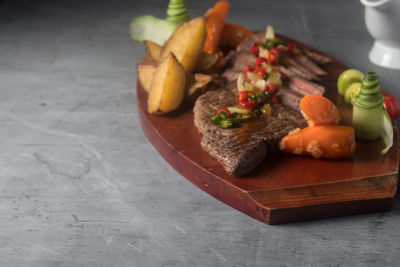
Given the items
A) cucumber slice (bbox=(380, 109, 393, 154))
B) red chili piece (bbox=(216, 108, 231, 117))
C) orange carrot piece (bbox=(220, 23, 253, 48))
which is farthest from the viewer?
orange carrot piece (bbox=(220, 23, 253, 48))

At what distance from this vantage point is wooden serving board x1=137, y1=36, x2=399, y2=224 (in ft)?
9.68

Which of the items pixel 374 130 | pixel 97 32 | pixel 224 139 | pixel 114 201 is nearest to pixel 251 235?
pixel 224 139

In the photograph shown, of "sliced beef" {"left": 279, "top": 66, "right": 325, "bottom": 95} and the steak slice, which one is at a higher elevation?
"sliced beef" {"left": 279, "top": 66, "right": 325, "bottom": 95}

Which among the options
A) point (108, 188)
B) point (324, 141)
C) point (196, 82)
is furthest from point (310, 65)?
point (108, 188)

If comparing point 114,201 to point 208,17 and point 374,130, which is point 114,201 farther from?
point 208,17

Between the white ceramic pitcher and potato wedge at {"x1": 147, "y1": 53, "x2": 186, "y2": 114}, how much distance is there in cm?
173

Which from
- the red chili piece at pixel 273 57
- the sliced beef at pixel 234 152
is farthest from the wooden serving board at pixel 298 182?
the red chili piece at pixel 273 57

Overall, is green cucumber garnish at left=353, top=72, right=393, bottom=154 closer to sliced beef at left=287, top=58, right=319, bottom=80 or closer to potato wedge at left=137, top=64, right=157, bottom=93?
A: sliced beef at left=287, top=58, right=319, bottom=80

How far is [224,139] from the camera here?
328 cm

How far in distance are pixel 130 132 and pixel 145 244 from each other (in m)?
1.25

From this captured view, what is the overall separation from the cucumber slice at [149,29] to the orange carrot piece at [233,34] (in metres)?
0.57

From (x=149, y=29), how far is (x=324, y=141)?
205cm

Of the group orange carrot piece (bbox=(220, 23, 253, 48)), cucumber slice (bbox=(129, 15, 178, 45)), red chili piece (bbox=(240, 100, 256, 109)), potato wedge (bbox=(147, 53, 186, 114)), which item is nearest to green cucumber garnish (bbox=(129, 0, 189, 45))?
cucumber slice (bbox=(129, 15, 178, 45))

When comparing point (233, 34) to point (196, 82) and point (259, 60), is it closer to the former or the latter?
point (259, 60)
